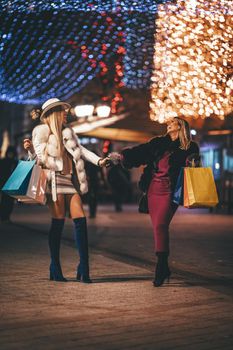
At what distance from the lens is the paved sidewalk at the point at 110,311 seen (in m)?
6.00

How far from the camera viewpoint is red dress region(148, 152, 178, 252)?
29.5 feet

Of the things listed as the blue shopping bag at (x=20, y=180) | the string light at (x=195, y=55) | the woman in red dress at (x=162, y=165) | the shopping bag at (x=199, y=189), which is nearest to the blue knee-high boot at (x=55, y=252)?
the blue shopping bag at (x=20, y=180)

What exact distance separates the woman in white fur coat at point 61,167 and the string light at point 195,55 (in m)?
3.76

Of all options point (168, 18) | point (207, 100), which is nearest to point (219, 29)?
point (168, 18)

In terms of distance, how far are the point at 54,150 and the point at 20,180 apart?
1.63 ft

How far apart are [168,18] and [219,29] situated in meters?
1.64

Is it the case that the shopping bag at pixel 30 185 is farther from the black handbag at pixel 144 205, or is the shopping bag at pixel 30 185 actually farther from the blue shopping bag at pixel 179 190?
the blue shopping bag at pixel 179 190

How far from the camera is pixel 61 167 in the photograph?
29.8ft

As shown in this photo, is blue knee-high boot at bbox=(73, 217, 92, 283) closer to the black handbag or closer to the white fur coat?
the white fur coat

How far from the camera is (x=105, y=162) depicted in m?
9.12

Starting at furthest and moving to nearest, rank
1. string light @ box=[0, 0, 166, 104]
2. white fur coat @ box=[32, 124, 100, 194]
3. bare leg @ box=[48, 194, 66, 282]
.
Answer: string light @ box=[0, 0, 166, 104], bare leg @ box=[48, 194, 66, 282], white fur coat @ box=[32, 124, 100, 194]

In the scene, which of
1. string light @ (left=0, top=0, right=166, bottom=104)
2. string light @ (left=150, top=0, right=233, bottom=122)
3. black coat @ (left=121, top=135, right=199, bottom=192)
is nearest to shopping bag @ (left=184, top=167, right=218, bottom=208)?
black coat @ (left=121, top=135, right=199, bottom=192)

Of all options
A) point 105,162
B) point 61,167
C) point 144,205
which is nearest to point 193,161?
point 144,205

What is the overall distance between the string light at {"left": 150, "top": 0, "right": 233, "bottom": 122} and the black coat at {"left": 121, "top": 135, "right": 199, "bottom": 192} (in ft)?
11.7
